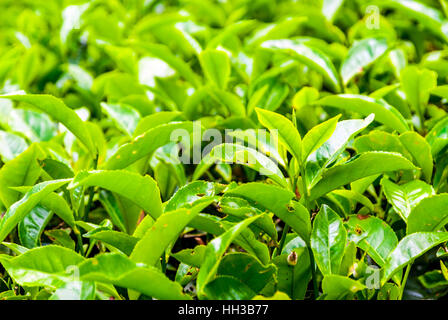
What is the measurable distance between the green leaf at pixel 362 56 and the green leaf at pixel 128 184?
2.59 feet

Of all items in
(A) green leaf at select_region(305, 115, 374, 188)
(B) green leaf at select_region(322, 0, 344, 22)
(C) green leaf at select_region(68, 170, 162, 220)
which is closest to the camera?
(C) green leaf at select_region(68, 170, 162, 220)

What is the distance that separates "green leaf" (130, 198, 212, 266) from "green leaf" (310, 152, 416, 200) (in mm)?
244

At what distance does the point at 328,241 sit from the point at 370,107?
0.37 m

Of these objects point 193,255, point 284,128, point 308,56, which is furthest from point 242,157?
point 308,56

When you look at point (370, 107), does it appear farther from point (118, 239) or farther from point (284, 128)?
point (118, 239)

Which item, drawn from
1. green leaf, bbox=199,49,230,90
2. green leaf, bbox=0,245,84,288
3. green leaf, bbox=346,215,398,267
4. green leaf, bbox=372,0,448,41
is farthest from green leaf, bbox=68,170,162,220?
green leaf, bbox=372,0,448,41

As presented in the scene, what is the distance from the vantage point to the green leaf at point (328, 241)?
93cm

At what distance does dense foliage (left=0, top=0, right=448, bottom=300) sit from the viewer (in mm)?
904

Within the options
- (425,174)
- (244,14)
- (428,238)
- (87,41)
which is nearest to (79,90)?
(87,41)

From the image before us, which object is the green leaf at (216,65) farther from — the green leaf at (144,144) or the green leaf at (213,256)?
the green leaf at (213,256)

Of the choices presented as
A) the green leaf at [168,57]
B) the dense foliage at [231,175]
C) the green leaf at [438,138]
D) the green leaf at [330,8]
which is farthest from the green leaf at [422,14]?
the green leaf at [168,57]

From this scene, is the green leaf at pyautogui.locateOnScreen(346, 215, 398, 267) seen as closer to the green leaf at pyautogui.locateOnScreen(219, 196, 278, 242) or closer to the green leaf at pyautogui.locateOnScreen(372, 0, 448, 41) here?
the green leaf at pyautogui.locateOnScreen(219, 196, 278, 242)

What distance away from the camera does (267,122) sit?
0.99 m
